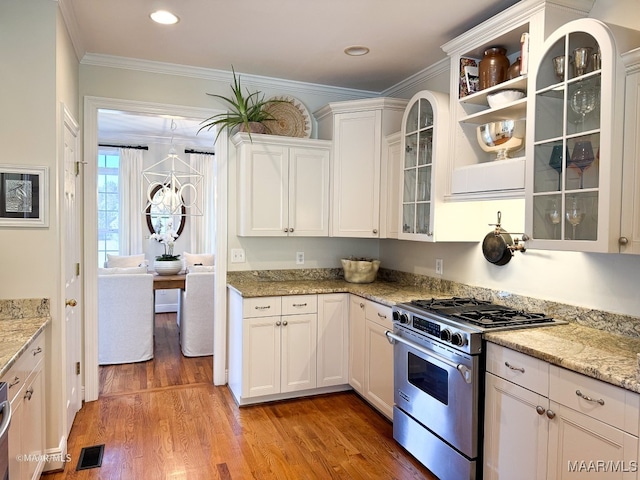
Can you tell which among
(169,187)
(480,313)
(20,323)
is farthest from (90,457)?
(169,187)

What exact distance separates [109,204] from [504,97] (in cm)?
605

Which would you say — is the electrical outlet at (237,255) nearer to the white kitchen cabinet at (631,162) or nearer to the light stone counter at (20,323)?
the light stone counter at (20,323)

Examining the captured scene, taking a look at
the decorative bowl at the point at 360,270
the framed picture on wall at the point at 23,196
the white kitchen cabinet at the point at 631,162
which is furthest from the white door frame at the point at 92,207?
the white kitchen cabinet at the point at 631,162

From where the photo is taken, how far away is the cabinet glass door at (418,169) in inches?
118

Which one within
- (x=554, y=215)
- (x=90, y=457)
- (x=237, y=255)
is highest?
(x=554, y=215)

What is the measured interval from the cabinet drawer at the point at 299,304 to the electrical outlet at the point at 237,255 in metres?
0.68

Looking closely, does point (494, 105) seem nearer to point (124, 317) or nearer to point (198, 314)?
point (198, 314)

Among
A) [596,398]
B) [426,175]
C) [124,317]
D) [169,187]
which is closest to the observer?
[596,398]

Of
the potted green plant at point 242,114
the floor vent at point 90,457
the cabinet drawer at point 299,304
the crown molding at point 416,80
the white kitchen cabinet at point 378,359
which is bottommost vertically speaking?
the floor vent at point 90,457

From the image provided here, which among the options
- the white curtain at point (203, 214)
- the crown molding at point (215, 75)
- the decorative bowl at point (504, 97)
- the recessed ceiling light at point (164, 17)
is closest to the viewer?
the decorative bowl at point (504, 97)

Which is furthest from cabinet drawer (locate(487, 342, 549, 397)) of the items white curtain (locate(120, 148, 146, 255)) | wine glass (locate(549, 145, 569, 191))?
white curtain (locate(120, 148, 146, 255))

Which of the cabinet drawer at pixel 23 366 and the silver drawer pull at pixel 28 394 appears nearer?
the cabinet drawer at pixel 23 366

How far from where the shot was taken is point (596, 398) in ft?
5.38

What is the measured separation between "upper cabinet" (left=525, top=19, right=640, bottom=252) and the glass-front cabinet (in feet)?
2.36
